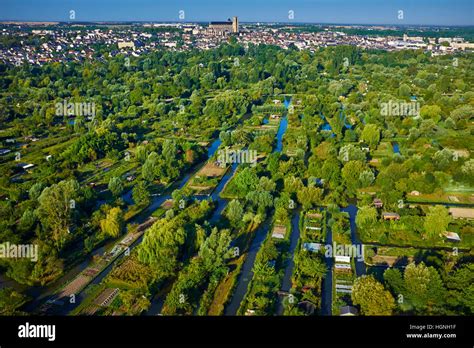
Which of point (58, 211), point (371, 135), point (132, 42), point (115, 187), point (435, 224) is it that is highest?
point (132, 42)

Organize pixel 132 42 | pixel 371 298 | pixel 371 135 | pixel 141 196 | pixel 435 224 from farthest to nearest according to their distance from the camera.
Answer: pixel 132 42 < pixel 371 135 < pixel 141 196 < pixel 435 224 < pixel 371 298

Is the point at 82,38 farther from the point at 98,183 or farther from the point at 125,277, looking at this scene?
the point at 125,277

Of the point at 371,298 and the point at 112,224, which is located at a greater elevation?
the point at 112,224

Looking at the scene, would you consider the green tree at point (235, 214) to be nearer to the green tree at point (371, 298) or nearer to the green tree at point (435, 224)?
the green tree at point (371, 298)

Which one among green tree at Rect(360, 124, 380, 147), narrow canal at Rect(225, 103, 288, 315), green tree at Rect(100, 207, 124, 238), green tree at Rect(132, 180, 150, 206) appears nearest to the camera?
narrow canal at Rect(225, 103, 288, 315)

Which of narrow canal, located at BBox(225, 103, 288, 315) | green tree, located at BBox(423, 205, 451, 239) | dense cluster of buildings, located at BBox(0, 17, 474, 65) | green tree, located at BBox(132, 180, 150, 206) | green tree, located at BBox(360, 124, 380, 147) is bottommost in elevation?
narrow canal, located at BBox(225, 103, 288, 315)

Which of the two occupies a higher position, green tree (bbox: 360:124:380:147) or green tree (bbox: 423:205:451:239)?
green tree (bbox: 360:124:380:147)

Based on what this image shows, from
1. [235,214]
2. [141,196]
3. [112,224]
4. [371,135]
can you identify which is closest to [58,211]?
[112,224]

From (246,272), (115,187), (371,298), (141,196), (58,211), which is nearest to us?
(371,298)

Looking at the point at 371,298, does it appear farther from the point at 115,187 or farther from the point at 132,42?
the point at 132,42

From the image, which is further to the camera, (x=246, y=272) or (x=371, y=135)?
(x=371, y=135)

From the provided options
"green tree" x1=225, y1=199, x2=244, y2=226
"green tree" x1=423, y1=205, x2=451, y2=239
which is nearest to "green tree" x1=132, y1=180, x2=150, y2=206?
"green tree" x1=225, y1=199, x2=244, y2=226

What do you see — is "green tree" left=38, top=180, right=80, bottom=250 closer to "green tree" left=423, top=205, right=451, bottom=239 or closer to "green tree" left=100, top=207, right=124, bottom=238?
"green tree" left=100, top=207, right=124, bottom=238
